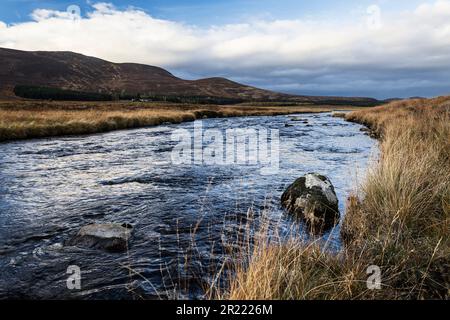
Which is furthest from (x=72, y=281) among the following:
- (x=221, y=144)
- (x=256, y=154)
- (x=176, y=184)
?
(x=221, y=144)

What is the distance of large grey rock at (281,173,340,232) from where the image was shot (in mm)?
8102

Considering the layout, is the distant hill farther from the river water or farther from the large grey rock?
the large grey rock

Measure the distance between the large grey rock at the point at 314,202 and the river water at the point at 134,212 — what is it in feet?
1.18

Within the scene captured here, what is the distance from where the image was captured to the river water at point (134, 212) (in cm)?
552

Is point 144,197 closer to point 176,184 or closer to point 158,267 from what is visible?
point 176,184

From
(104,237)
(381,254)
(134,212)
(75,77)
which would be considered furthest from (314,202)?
(75,77)

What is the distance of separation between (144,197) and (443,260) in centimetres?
779

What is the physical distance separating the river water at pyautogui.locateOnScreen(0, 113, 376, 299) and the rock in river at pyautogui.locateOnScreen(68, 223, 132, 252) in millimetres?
192

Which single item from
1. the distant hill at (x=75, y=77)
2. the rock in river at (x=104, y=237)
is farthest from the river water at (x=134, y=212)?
the distant hill at (x=75, y=77)

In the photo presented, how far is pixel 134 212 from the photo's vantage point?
899 centimetres

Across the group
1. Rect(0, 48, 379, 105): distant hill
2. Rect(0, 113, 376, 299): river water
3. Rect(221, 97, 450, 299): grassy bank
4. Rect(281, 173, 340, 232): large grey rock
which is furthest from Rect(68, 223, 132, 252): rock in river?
Rect(0, 48, 379, 105): distant hill

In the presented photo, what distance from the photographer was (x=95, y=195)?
1055 centimetres

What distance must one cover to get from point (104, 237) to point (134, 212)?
2.07m

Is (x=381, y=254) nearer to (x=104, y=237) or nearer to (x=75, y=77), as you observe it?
(x=104, y=237)
